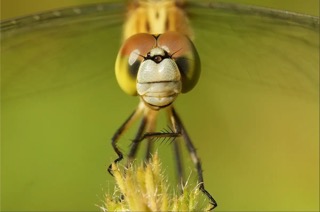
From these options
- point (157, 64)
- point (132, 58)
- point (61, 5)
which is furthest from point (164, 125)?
point (157, 64)

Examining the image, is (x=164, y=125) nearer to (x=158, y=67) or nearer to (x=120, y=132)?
(x=120, y=132)

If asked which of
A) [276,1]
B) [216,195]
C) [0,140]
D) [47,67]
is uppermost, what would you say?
[276,1]

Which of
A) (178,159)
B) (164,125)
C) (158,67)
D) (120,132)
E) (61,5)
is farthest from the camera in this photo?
(61,5)

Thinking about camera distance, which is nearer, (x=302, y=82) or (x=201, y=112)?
(x=302, y=82)

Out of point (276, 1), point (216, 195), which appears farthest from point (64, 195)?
point (276, 1)

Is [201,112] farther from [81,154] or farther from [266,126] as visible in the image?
[81,154]

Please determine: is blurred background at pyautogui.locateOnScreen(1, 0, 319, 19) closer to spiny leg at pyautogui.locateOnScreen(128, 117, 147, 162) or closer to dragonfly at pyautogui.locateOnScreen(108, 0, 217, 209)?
dragonfly at pyautogui.locateOnScreen(108, 0, 217, 209)
